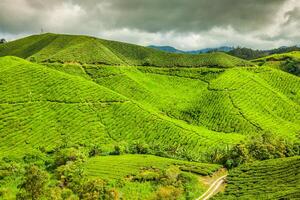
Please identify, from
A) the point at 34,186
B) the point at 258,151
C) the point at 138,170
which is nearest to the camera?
the point at 34,186

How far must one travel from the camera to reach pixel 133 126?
12938 cm

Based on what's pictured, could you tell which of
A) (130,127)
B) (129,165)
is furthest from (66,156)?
(130,127)

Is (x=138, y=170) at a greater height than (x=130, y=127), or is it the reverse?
(x=130, y=127)

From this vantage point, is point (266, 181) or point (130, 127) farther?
point (130, 127)

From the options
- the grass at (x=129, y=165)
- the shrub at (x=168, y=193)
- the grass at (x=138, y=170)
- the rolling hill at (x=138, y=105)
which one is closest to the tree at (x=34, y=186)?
the grass at (x=138, y=170)

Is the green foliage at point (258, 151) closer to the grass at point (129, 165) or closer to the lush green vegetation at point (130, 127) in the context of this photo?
the lush green vegetation at point (130, 127)

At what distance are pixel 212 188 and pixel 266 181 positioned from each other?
41.4ft

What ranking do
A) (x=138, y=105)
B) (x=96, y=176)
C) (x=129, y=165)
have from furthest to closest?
(x=138, y=105), (x=129, y=165), (x=96, y=176)

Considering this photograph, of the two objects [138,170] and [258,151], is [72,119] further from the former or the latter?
[258,151]

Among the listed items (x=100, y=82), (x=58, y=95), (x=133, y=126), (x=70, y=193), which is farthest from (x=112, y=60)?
(x=70, y=193)

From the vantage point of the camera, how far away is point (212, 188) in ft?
285

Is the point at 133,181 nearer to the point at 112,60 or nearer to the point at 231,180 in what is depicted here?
the point at 231,180

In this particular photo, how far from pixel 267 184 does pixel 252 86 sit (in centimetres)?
10161

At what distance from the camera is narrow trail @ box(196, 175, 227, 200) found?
80.5 meters
